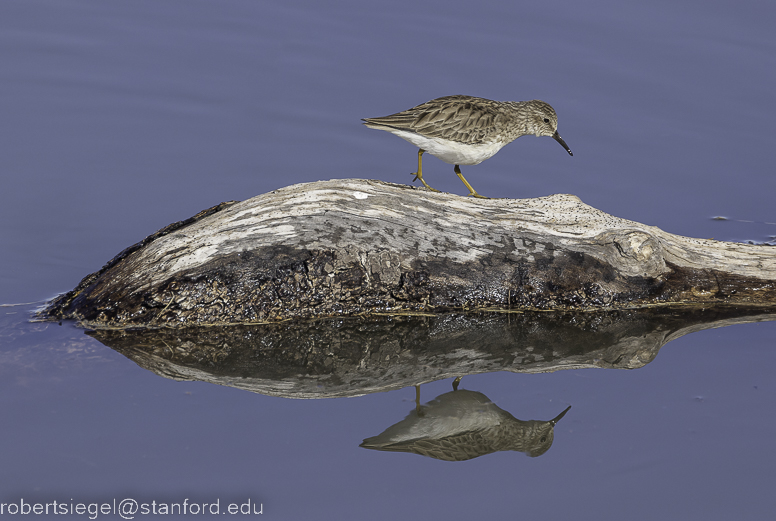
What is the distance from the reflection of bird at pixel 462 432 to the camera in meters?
5.01

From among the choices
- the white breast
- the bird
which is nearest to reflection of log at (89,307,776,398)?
the bird

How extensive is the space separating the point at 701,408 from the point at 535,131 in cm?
370

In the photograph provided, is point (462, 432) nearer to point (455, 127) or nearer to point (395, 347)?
point (395, 347)

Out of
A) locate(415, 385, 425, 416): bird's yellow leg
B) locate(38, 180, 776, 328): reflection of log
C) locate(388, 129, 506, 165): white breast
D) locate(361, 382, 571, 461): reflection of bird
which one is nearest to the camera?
locate(361, 382, 571, 461): reflection of bird

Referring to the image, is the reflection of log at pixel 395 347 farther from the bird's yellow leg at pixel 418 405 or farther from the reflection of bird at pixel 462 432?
the reflection of bird at pixel 462 432

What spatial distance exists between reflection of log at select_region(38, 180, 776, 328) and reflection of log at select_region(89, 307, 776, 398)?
0.41 feet

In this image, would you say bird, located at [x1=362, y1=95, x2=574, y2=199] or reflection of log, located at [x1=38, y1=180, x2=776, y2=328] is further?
bird, located at [x1=362, y1=95, x2=574, y2=199]

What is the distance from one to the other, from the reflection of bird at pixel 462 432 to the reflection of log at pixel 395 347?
370 mm

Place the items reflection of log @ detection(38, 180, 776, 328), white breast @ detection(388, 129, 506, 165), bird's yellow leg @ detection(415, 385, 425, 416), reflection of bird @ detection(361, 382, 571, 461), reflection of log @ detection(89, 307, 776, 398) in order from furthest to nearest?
white breast @ detection(388, 129, 506, 165) < reflection of log @ detection(38, 180, 776, 328) < reflection of log @ detection(89, 307, 776, 398) < bird's yellow leg @ detection(415, 385, 425, 416) < reflection of bird @ detection(361, 382, 571, 461)

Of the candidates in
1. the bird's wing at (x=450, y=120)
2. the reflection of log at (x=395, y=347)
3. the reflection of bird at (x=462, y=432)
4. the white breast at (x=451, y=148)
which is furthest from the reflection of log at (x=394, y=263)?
the reflection of bird at (x=462, y=432)

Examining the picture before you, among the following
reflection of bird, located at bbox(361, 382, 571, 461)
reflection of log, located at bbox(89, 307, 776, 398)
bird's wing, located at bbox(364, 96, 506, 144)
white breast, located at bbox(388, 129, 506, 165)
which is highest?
bird's wing, located at bbox(364, 96, 506, 144)

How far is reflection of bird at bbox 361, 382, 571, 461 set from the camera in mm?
5008

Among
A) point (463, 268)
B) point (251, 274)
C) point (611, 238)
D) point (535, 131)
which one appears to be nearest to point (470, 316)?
point (463, 268)

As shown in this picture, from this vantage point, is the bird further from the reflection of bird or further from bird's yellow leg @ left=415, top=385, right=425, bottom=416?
the reflection of bird
